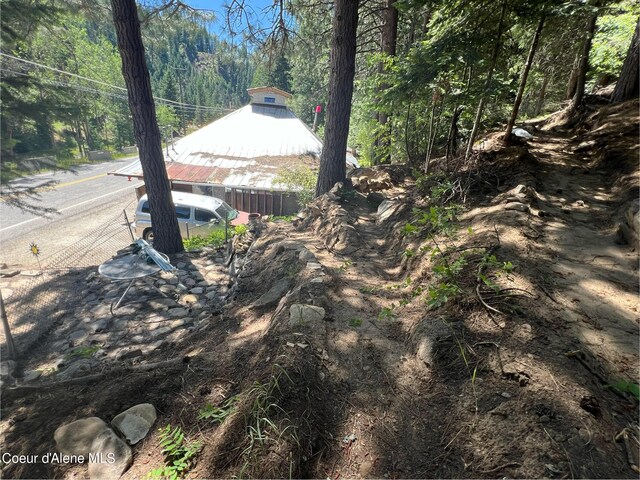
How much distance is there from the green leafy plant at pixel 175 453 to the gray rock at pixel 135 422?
193mm

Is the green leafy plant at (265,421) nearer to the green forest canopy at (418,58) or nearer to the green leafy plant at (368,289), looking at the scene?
the green leafy plant at (368,289)

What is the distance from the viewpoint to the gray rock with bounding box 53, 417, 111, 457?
2271 millimetres

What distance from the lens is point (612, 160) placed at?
18.3 ft

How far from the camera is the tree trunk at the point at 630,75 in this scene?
21.5 feet

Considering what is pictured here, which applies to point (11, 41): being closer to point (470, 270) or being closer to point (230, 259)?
point (230, 259)

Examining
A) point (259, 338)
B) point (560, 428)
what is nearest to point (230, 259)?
point (259, 338)

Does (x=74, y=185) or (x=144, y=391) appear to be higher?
(x=144, y=391)

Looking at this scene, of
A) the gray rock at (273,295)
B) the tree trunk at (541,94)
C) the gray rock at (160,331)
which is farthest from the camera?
the tree trunk at (541,94)

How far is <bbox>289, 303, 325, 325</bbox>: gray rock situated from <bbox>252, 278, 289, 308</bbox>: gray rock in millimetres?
1071

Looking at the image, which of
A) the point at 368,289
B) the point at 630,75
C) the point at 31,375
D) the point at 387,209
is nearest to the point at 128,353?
the point at 31,375

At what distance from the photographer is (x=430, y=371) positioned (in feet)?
7.99

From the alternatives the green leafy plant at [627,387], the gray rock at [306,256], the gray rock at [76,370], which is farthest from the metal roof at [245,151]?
the green leafy plant at [627,387]

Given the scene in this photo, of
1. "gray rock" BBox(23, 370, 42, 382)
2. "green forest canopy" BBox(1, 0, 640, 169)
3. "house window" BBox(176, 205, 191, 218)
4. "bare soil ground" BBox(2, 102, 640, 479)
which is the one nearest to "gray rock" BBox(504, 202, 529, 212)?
"bare soil ground" BBox(2, 102, 640, 479)

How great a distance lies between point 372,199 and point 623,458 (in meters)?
6.64
